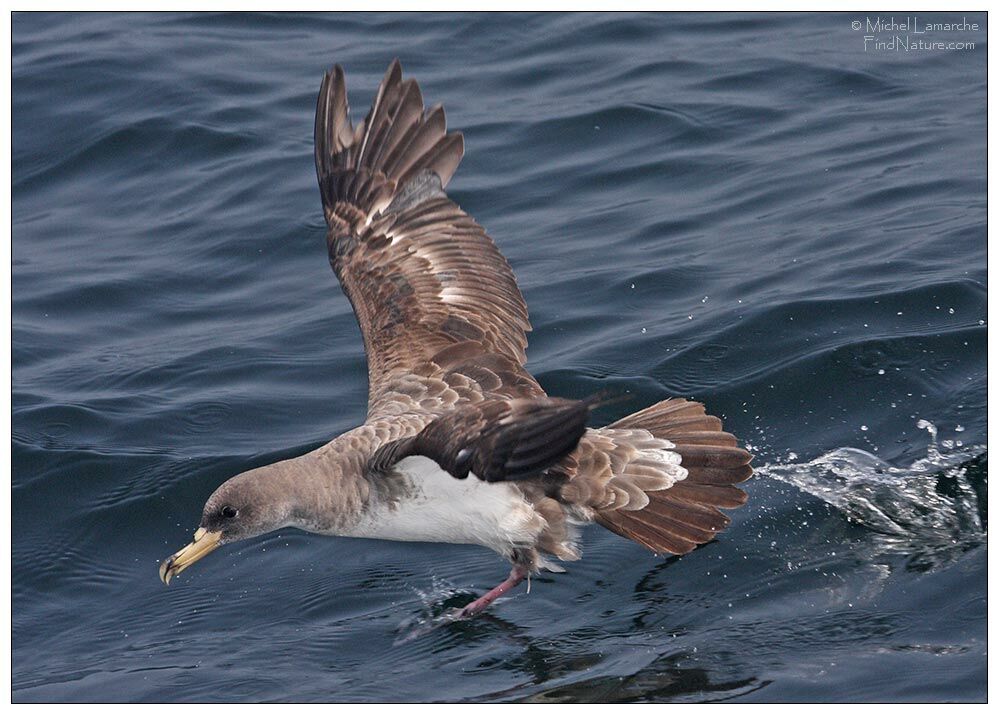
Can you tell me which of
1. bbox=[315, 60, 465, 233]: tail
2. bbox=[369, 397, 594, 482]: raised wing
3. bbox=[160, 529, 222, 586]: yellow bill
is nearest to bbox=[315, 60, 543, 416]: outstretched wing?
bbox=[315, 60, 465, 233]: tail

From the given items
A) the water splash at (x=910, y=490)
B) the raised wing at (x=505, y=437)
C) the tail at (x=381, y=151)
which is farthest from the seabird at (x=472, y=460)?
the water splash at (x=910, y=490)

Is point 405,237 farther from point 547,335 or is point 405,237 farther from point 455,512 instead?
point 455,512

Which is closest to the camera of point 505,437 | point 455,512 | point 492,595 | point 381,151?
point 505,437

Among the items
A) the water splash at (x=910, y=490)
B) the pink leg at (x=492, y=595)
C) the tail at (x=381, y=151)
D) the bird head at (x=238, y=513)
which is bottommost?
the pink leg at (x=492, y=595)

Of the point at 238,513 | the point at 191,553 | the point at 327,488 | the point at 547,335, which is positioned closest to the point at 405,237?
the point at 547,335

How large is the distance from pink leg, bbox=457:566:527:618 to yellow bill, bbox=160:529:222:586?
1.25 metres

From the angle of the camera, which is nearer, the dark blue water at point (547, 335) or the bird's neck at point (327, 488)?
the dark blue water at point (547, 335)

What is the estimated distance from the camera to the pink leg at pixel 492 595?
6902 mm

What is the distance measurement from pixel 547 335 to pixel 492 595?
2.82 metres

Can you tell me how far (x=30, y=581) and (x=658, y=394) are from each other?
148 inches

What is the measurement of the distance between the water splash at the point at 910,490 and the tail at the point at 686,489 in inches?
28.9

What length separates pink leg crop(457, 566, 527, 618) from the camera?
6.90m

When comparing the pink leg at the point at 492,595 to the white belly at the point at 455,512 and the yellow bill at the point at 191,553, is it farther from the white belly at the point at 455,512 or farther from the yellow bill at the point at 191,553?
the yellow bill at the point at 191,553

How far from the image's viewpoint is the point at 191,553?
6672 mm
